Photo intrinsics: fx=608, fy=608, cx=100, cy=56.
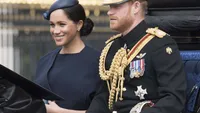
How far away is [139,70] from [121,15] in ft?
0.86

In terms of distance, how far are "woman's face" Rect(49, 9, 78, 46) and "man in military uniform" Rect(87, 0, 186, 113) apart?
0.31 metres

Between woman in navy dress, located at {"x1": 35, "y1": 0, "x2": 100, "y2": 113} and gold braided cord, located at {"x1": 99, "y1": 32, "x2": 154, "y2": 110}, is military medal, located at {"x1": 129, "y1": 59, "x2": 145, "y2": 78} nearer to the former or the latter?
gold braided cord, located at {"x1": 99, "y1": 32, "x2": 154, "y2": 110}

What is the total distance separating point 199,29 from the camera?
116 inches

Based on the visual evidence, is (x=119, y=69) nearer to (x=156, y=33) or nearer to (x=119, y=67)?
(x=119, y=67)

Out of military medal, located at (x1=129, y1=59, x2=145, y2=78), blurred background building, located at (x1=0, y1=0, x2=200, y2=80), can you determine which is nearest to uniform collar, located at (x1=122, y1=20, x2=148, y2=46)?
military medal, located at (x1=129, y1=59, x2=145, y2=78)

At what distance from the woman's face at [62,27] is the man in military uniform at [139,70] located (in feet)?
1.02

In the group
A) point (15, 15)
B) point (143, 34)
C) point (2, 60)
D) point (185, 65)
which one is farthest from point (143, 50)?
point (15, 15)

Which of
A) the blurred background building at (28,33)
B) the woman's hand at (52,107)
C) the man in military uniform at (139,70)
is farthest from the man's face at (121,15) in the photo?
the blurred background building at (28,33)

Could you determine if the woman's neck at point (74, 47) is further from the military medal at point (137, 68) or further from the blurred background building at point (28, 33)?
the blurred background building at point (28, 33)

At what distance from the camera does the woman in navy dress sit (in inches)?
119

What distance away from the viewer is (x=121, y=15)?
271 centimetres

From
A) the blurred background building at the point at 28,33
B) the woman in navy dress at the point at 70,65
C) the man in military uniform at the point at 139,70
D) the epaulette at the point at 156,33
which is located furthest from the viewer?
the blurred background building at the point at 28,33

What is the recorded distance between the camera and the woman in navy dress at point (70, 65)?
3.01 metres

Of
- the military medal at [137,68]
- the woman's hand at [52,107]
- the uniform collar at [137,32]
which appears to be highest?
the uniform collar at [137,32]
